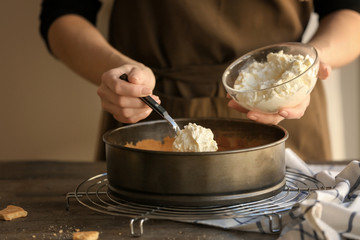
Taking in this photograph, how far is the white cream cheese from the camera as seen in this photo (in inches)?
40.6

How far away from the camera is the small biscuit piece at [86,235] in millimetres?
871

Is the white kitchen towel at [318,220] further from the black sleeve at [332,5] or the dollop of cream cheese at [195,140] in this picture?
the black sleeve at [332,5]

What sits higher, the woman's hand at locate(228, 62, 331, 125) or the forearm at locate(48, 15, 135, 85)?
the forearm at locate(48, 15, 135, 85)

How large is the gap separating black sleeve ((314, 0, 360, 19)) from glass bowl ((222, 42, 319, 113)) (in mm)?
575

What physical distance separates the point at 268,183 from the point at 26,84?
1.62 metres

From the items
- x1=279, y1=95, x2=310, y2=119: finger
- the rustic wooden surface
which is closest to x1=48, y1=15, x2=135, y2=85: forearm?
the rustic wooden surface

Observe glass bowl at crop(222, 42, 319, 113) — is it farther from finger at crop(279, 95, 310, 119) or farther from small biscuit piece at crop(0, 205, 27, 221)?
small biscuit piece at crop(0, 205, 27, 221)

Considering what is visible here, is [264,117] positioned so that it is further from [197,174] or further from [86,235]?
[86,235]

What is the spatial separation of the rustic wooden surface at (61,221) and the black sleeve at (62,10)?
0.61 metres

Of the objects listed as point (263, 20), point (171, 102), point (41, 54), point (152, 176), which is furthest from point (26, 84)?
point (152, 176)

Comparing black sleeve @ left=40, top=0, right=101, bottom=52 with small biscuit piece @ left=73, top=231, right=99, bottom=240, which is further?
black sleeve @ left=40, top=0, right=101, bottom=52

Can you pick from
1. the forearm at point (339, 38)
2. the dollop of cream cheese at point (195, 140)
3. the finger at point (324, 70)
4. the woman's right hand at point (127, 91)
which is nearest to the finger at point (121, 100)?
the woman's right hand at point (127, 91)

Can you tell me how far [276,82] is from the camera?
1.07 meters

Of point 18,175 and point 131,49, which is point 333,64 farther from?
point 18,175
